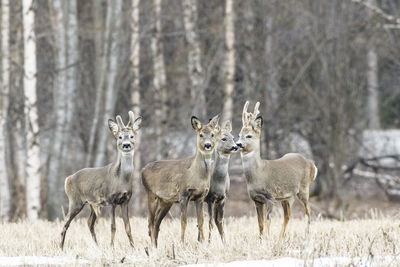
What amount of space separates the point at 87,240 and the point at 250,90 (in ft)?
35.2

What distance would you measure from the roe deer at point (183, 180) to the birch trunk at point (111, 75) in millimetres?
7788

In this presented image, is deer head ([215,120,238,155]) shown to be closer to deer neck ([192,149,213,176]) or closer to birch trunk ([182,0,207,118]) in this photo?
deer neck ([192,149,213,176])

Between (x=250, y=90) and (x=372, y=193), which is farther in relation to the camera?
(x=372, y=193)

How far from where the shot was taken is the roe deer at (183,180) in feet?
30.5

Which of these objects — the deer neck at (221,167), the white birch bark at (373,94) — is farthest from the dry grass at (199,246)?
the white birch bark at (373,94)

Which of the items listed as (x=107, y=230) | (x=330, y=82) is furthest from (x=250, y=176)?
(x=330, y=82)

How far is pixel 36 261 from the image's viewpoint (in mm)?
9133

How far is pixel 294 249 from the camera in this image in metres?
9.19

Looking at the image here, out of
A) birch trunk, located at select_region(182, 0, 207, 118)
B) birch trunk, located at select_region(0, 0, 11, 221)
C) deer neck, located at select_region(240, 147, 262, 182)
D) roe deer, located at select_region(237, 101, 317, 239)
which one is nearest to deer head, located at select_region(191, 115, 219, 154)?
roe deer, located at select_region(237, 101, 317, 239)

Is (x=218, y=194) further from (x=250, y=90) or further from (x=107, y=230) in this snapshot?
(x=250, y=90)

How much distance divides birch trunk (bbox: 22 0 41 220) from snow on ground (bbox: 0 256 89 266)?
6.45 metres

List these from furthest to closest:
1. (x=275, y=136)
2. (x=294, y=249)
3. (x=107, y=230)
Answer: (x=275, y=136), (x=107, y=230), (x=294, y=249)

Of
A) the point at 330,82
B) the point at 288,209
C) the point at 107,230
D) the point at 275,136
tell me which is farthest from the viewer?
the point at 275,136

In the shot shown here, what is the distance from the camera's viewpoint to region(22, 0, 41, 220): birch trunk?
51.7ft
